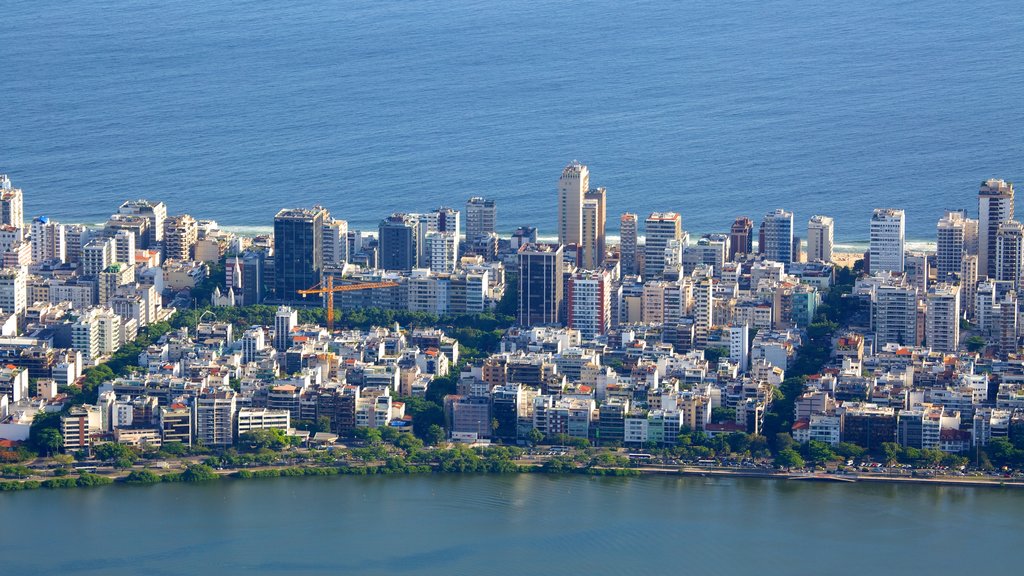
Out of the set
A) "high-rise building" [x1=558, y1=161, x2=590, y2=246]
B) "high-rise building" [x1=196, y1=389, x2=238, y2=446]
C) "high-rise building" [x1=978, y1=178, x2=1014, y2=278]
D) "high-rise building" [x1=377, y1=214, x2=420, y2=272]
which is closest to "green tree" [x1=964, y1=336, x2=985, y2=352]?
"high-rise building" [x1=978, y1=178, x2=1014, y2=278]

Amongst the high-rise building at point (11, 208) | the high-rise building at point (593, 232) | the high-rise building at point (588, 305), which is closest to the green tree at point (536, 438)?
the high-rise building at point (588, 305)

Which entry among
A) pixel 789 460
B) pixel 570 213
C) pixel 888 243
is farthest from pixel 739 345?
pixel 570 213

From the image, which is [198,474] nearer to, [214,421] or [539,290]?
[214,421]

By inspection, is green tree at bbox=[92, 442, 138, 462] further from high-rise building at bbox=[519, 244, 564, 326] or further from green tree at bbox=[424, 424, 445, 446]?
high-rise building at bbox=[519, 244, 564, 326]

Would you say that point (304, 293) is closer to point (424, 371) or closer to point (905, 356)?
point (424, 371)

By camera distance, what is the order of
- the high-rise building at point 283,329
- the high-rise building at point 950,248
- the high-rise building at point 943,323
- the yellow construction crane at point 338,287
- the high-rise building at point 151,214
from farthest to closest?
the high-rise building at point 151,214 < the high-rise building at point 950,248 < the yellow construction crane at point 338,287 < the high-rise building at point 283,329 < the high-rise building at point 943,323

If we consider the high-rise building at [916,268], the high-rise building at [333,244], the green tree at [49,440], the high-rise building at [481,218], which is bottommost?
the green tree at [49,440]

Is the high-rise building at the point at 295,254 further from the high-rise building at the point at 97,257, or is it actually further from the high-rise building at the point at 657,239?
the high-rise building at the point at 657,239
